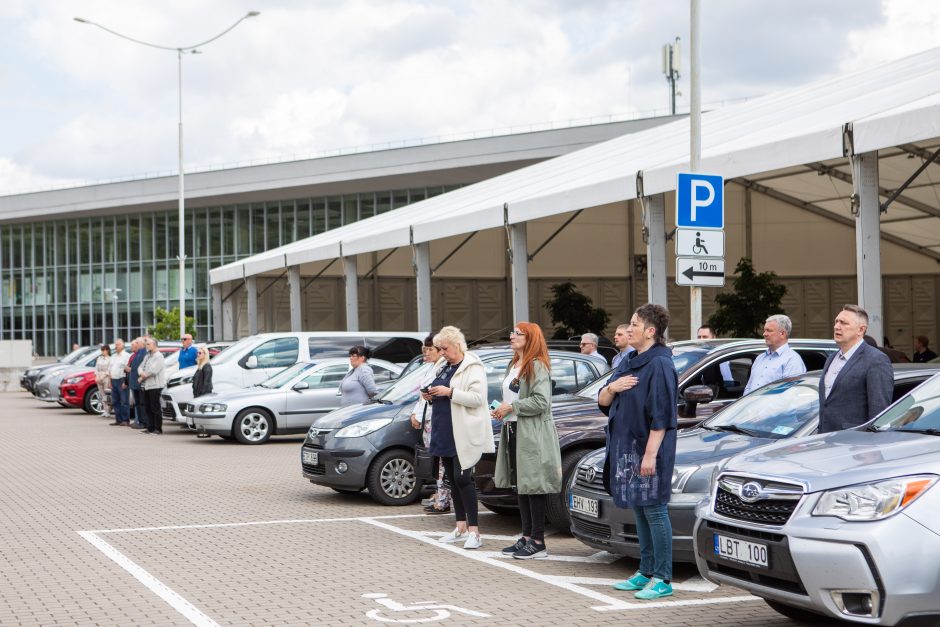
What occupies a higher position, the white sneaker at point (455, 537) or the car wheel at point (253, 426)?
the car wheel at point (253, 426)

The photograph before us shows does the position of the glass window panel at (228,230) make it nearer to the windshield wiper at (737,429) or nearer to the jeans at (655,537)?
the windshield wiper at (737,429)

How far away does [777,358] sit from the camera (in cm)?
1059

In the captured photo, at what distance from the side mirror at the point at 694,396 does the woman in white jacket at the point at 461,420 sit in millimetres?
1635

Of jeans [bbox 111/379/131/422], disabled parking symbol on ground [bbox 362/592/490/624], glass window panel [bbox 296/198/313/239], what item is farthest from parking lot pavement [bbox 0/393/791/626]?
glass window panel [bbox 296/198/313/239]

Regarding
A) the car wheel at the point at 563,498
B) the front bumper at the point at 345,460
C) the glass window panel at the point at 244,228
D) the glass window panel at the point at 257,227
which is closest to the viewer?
the car wheel at the point at 563,498

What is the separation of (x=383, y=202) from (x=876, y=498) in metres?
57.7

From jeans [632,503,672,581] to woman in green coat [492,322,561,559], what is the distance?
1157 mm

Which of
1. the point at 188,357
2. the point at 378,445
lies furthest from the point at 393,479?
the point at 188,357

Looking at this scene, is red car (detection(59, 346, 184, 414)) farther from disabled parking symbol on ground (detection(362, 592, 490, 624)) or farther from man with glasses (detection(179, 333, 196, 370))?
disabled parking symbol on ground (detection(362, 592, 490, 624))

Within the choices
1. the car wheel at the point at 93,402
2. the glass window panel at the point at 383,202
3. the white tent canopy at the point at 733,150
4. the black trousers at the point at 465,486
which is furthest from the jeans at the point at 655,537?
the glass window panel at the point at 383,202

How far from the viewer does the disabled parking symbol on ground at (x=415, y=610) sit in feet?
22.9

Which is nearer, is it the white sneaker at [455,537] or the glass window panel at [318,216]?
the white sneaker at [455,537]

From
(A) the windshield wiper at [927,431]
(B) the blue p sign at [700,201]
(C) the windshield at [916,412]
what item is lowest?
(A) the windshield wiper at [927,431]

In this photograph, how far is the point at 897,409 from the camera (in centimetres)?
683
